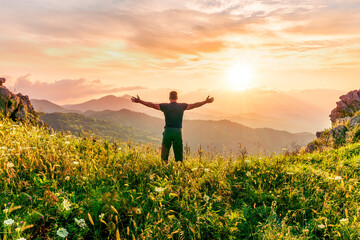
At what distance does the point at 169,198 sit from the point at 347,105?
21.8 meters

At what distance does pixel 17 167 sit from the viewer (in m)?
5.72

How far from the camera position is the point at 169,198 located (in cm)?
500

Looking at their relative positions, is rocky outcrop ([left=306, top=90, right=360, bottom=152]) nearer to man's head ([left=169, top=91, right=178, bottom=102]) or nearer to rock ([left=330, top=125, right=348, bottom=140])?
rock ([left=330, top=125, right=348, bottom=140])

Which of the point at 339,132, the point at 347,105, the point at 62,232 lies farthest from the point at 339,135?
the point at 62,232

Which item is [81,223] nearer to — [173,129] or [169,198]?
[169,198]

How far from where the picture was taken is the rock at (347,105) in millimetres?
20250

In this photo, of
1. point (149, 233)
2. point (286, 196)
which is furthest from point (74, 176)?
point (286, 196)

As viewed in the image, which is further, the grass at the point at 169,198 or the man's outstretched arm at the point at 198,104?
the man's outstretched arm at the point at 198,104

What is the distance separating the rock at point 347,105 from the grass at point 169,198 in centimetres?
1546

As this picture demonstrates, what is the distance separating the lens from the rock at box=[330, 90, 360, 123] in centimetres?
2025

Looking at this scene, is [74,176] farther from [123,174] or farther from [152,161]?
Answer: [152,161]

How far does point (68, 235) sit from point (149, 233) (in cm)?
135

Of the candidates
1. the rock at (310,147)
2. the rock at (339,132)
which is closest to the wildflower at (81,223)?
the rock at (310,147)

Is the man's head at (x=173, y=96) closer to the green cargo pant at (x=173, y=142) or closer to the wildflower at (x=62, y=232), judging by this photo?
the green cargo pant at (x=173, y=142)
